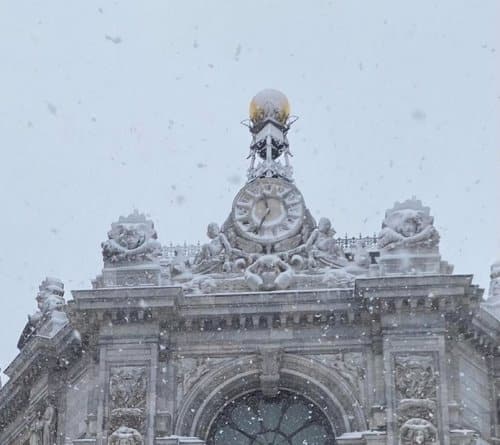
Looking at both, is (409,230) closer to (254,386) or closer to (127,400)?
(254,386)

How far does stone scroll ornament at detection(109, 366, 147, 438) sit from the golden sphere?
887cm

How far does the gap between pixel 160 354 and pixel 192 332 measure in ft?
2.95

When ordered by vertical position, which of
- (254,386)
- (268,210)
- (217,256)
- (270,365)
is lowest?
(254,386)

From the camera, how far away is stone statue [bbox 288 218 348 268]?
30.5m

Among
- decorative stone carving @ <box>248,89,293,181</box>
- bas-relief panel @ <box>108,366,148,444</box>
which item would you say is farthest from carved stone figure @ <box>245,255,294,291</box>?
decorative stone carving @ <box>248,89,293,181</box>

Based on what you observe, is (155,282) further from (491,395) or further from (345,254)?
(491,395)

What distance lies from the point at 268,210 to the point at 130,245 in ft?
10.2

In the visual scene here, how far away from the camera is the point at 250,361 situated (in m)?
29.6

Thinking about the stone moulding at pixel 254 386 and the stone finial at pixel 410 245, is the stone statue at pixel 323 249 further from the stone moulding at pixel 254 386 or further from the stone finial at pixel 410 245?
Result: the stone moulding at pixel 254 386

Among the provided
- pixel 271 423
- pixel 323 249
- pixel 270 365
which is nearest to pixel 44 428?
pixel 271 423

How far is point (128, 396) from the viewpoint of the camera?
2891 cm

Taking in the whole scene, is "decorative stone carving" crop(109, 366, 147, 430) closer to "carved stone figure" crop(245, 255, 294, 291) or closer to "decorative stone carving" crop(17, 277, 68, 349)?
"carved stone figure" crop(245, 255, 294, 291)

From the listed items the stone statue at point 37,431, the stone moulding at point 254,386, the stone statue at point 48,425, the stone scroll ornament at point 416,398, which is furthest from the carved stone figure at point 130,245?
the stone scroll ornament at point 416,398

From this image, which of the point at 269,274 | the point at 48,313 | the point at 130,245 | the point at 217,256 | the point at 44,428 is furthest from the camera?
the point at 48,313
